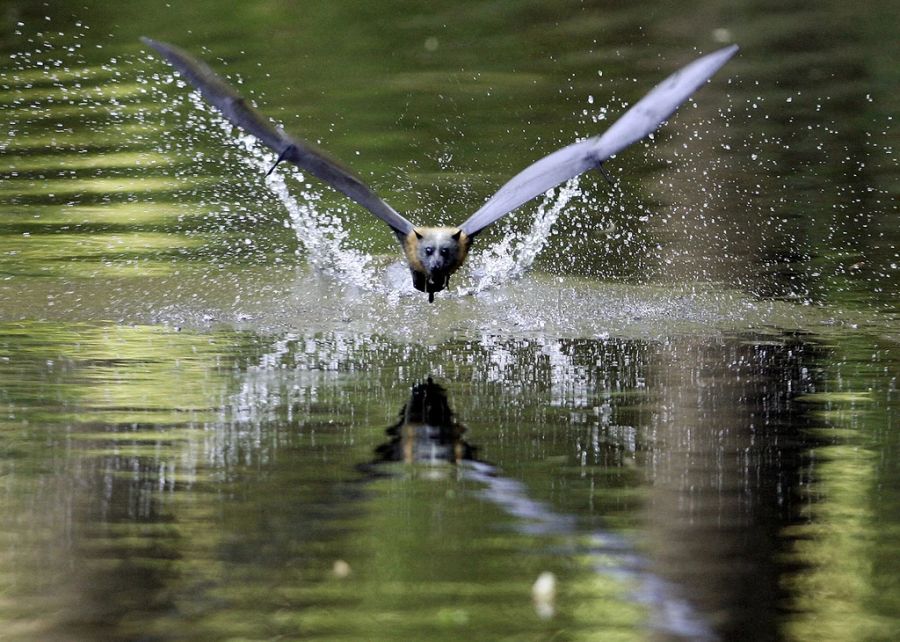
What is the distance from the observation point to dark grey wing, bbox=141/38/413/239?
7.79 m

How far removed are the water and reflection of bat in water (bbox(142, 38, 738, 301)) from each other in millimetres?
559

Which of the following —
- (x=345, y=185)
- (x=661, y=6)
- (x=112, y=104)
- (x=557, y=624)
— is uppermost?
(x=661, y=6)

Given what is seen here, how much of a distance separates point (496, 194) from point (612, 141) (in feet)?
2.28

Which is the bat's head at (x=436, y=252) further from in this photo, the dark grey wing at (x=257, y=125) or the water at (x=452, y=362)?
the water at (x=452, y=362)

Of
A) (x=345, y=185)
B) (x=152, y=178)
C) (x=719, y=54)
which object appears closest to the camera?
(x=719, y=54)

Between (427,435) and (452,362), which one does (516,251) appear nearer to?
(452,362)

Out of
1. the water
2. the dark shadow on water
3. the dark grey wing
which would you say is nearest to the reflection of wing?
the dark grey wing

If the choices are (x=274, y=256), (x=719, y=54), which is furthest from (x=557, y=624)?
(x=274, y=256)

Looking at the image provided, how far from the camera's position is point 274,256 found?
36.5 feet

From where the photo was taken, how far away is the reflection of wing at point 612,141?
7.80 m

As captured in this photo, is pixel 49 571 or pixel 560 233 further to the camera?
pixel 560 233

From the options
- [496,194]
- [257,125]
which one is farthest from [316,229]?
[257,125]

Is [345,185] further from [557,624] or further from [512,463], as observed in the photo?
[557,624]

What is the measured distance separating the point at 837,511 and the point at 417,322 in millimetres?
3714
